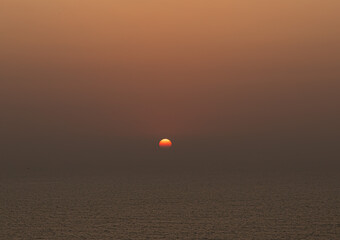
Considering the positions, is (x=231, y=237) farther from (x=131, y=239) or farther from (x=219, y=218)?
(x=219, y=218)

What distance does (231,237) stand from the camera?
5512 centimetres

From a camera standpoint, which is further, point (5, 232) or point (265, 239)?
point (5, 232)

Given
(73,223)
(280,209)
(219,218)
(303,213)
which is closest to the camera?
(73,223)

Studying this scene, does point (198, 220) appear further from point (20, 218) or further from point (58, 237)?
point (20, 218)

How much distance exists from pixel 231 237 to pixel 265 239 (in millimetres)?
3809

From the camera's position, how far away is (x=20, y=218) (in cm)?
7525

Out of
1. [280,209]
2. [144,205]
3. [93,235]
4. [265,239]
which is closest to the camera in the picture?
[265,239]

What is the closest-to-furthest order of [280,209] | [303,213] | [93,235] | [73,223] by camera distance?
[93,235] < [73,223] < [303,213] < [280,209]

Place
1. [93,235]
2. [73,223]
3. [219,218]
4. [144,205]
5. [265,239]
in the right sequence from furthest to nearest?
[144,205], [219,218], [73,223], [93,235], [265,239]

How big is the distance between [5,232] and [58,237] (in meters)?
9.30

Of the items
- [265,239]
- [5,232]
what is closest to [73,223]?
[5,232]

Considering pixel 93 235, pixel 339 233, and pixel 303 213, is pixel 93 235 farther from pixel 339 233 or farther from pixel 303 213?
pixel 303 213

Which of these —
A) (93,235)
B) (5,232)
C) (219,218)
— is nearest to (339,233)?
(219,218)

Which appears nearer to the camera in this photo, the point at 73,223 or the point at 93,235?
the point at 93,235
